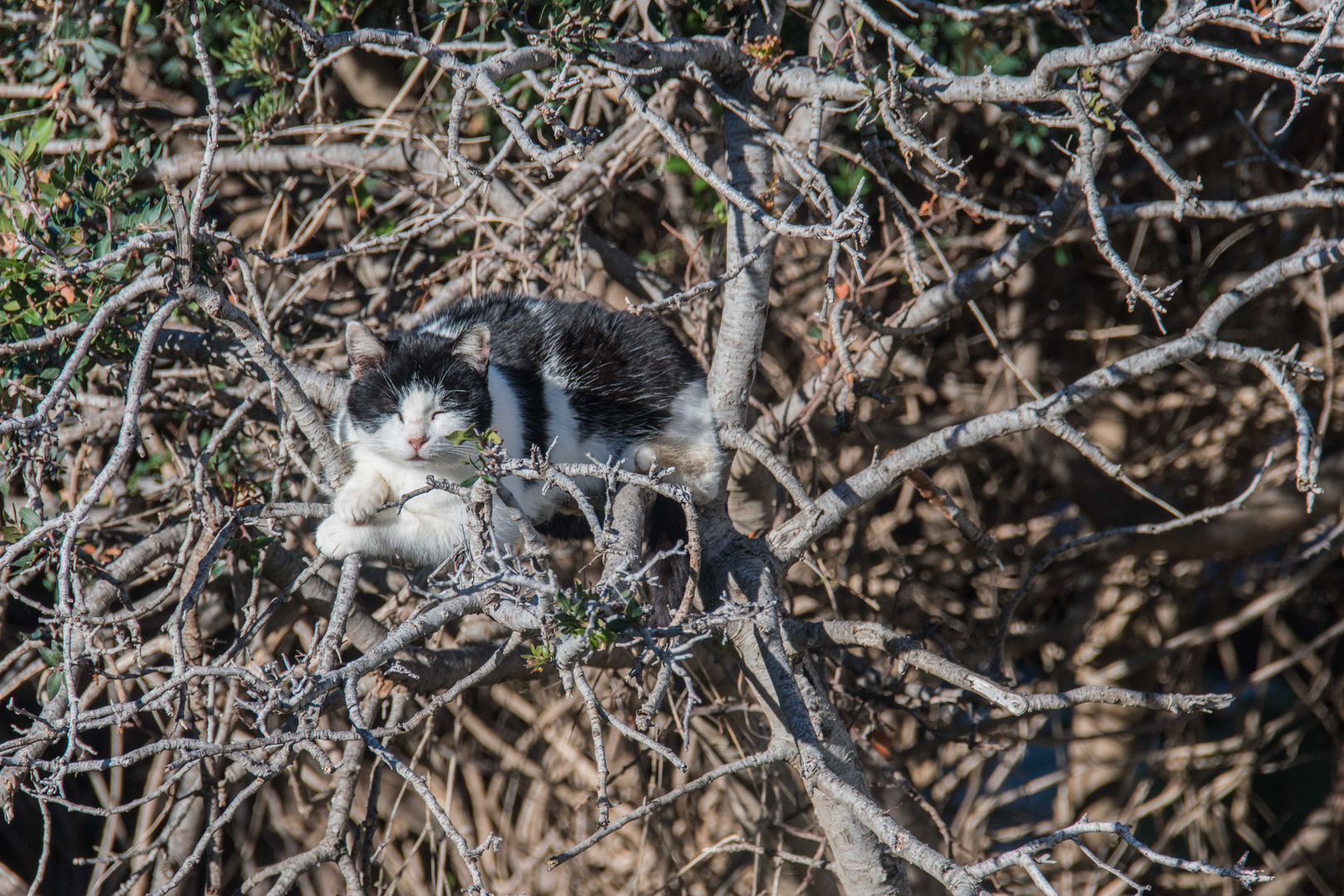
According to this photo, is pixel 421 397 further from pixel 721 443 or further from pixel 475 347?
pixel 721 443

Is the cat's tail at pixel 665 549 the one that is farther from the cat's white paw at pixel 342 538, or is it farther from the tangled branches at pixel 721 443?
the cat's white paw at pixel 342 538

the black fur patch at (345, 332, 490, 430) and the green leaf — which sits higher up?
the green leaf

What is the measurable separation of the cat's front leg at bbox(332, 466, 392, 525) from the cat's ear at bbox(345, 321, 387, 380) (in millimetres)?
249

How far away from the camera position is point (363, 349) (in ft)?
6.85

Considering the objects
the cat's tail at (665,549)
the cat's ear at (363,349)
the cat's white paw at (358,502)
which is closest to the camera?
the cat's white paw at (358,502)

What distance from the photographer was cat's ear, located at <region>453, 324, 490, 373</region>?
200cm

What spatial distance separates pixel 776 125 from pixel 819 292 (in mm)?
739

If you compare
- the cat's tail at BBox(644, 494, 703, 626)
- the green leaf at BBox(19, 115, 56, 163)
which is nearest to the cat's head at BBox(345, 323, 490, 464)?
the cat's tail at BBox(644, 494, 703, 626)

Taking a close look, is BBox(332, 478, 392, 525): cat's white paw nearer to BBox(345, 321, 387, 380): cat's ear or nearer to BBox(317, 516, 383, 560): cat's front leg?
BBox(317, 516, 383, 560): cat's front leg

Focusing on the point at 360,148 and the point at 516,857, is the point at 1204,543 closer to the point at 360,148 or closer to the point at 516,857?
the point at 516,857

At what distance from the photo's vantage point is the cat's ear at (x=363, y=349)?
206 centimetres

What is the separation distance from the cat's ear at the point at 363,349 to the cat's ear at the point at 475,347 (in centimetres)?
18

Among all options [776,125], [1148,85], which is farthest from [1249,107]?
[776,125]

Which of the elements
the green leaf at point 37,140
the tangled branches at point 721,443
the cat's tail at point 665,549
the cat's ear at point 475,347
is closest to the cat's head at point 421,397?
the cat's ear at point 475,347
